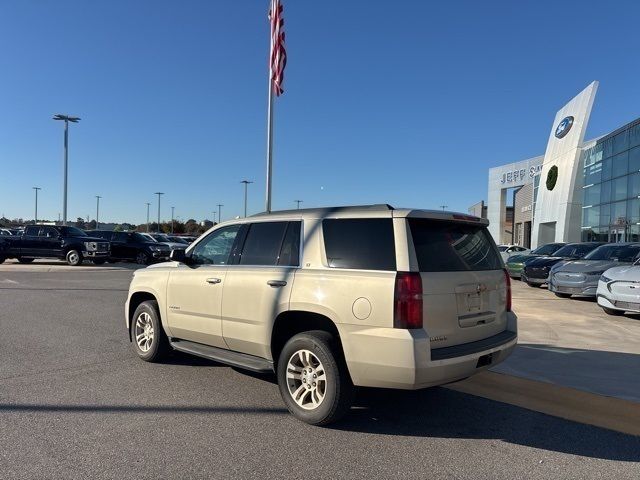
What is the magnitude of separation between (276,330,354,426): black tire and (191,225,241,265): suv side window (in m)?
1.60

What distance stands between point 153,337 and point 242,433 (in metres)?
2.55

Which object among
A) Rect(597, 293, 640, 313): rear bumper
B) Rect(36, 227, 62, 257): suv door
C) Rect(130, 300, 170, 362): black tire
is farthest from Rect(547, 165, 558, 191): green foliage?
Rect(130, 300, 170, 362): black tire

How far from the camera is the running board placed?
4973 millimetres

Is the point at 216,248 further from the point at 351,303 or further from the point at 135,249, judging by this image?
the point at 135,249

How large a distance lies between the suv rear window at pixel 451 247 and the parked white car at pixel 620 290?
646 cm

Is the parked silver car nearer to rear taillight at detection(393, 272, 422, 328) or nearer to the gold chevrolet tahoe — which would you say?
the gold chevrolet tahoe

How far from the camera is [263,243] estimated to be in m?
5.36

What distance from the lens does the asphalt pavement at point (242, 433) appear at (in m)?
3.69

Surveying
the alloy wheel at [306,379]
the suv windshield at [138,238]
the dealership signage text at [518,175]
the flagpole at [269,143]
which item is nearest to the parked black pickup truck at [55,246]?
the suv windshield at [138,238]

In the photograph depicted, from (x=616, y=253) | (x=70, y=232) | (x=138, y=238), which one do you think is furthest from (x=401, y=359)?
(x=138, y=238)

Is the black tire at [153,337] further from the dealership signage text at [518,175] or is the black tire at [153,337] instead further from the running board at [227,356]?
the dealership signage text at [518,175]

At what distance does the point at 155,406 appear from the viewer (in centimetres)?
489

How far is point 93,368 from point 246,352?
2222 millimetres

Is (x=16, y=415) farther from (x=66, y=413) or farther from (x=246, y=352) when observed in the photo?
(x=246, y=352)
